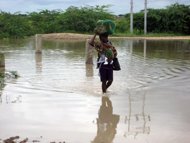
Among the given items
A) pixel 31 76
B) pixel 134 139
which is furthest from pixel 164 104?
pixel 31 76

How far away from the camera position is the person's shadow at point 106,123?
6477 mm

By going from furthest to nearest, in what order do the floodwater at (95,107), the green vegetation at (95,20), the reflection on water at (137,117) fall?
the green vegetation at (95,20) → the reflection on water at (137,117) → the floodwater at (95,107)

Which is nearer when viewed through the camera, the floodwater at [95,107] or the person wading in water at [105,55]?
the floodwater at [95,107]

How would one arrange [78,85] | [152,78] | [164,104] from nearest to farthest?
1. [164,104]
2. [78,85]
3. [152,78]

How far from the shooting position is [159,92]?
33.8 feet

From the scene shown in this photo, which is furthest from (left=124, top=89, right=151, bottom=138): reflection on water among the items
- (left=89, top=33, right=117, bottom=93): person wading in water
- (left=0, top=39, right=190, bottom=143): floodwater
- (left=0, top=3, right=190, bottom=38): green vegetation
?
(left=0, top=3, right=190, bottom=38): green vegetation

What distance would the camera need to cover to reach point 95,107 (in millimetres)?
8617

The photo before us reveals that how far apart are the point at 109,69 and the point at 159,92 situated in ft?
4.46

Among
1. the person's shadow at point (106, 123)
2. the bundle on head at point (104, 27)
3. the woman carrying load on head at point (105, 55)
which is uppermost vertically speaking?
the bundle on head at point (104, 27)

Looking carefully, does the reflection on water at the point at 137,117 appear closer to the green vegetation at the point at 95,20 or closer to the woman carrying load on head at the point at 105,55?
the woman carrying load on head at the point at 105,55

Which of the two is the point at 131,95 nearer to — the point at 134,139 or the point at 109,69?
the point at 109,69

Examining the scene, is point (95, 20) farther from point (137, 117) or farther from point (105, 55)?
point (137, 117)

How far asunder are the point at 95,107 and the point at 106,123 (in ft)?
4.13

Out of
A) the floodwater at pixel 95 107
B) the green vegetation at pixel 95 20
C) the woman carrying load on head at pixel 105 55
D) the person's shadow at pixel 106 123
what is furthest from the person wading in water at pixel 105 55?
the green vegetation at pixel 95 20
